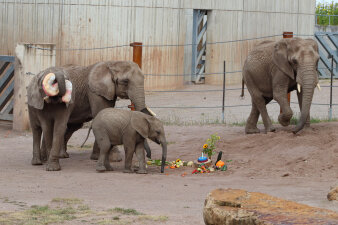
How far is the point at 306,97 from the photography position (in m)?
12.1

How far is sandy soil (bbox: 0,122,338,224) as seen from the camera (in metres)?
8.84

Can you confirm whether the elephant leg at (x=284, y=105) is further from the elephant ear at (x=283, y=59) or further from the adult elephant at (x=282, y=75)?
the elephant ear at (x=283, y=59)

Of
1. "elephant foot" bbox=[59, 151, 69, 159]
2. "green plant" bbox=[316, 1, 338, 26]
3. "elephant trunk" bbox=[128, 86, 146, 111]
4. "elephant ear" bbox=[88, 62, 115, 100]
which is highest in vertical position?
"green plant" bbox=[316, 1, 338, 26]

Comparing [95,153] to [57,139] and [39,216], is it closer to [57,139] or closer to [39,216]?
[57,139]

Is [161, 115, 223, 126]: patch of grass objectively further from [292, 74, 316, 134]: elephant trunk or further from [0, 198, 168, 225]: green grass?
[0, 198, 168, 225]: green grass

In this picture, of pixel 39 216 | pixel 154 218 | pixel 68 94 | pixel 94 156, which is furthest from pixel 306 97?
pixel 39 216

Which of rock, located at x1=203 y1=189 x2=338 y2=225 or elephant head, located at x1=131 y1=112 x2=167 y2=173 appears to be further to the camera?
elephant head, located at x1=131 y1=112 x2=167 y2=173

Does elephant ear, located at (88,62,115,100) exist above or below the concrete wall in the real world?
below

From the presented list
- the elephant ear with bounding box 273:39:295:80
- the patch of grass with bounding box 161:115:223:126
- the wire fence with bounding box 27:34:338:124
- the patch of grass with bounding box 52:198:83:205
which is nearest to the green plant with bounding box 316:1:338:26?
the wire fence with bounding box 27:34:338:124

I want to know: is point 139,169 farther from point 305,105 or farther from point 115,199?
point 305,105

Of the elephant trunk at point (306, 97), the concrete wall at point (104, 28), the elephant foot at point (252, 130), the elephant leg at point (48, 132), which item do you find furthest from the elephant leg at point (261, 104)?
the concrete wall at point (104, 28)

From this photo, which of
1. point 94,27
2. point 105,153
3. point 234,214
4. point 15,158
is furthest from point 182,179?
point 94,27

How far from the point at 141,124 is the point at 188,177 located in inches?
42.2

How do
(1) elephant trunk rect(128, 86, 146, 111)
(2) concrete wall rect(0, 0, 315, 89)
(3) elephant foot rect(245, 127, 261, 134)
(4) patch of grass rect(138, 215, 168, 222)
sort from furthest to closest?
(2) concrete wall rect(0, 0, 315, 89) → (3) elephant foot rect(245, 127, 261, 134) → (1) elephant trunk rect(128, 86, 146, 111) → (4) patch of grass rect(138, 215, 168, 222)
